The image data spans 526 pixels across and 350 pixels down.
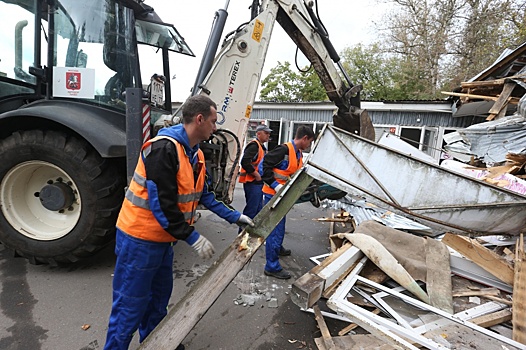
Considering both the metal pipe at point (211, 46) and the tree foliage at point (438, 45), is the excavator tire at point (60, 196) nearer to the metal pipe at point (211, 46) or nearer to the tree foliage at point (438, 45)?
the metal pipe at point (211, 46)

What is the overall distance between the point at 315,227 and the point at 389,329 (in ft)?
10.4

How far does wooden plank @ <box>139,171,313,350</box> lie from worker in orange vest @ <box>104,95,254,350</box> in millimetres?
162

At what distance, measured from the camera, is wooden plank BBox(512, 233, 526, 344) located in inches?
75.4

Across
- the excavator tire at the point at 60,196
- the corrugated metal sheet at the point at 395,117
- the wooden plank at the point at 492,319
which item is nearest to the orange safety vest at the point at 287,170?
the excavator tire at the point at 60,196

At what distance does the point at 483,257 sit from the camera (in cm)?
248

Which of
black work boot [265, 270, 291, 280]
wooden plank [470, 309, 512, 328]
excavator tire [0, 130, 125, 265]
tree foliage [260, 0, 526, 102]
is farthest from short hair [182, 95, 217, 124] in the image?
tree foliage [260, 0, 526, 102]

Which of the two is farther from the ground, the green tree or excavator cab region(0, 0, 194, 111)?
the green tree

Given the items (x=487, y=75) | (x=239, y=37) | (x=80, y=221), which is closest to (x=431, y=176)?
(x=239, y=37)

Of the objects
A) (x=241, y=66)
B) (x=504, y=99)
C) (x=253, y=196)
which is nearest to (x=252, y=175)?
(x=253, y=196)

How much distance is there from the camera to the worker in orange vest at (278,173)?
3.23 meters

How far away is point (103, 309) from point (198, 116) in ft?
6.49

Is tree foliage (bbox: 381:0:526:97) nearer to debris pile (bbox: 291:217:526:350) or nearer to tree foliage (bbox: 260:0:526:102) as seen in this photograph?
tree foliage (bbox: 260:0:526:102)

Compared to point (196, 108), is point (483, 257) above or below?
below

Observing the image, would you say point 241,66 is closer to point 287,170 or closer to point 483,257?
point 287,170
